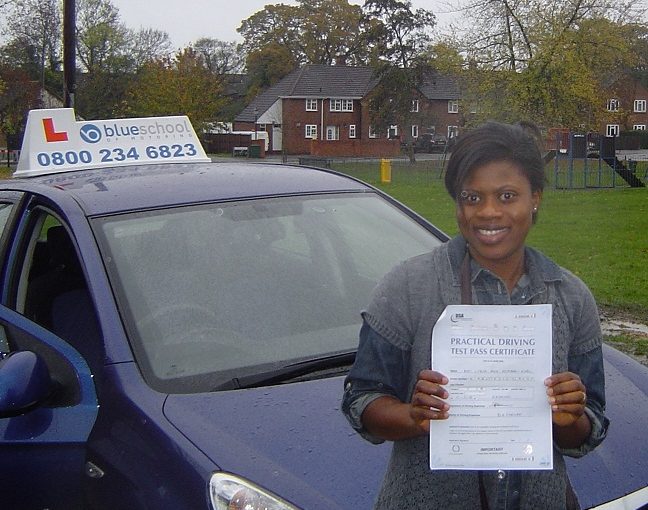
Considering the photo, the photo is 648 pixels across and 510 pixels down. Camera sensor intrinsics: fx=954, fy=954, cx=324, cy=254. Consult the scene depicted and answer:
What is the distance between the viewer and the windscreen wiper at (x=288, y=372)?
3025 mm

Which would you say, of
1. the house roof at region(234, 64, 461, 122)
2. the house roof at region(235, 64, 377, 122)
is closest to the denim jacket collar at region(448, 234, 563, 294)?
the house roof at region(234, 64, 461, 122)

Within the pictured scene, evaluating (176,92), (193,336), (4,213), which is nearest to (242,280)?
(193,336)

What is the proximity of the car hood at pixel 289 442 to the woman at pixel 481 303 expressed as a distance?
1.36ft

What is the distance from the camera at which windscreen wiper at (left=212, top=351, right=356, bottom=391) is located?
119 inches

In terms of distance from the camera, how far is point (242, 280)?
346 centimetres

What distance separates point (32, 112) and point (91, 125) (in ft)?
0.91

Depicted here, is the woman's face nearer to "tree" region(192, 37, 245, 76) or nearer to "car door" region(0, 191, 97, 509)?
"car door" region(0, 191, 97, 509)

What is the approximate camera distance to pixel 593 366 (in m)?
2.03

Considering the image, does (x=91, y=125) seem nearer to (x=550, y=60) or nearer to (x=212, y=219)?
(x=212, y=219)

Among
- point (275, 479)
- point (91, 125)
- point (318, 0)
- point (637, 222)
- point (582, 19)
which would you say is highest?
point (318, 0)

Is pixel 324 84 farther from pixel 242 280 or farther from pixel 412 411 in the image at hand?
pixel 412 411

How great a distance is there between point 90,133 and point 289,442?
2393 mm

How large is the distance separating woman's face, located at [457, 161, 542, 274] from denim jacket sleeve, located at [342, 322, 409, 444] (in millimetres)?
273

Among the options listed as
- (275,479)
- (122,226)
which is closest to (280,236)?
(122,226)
